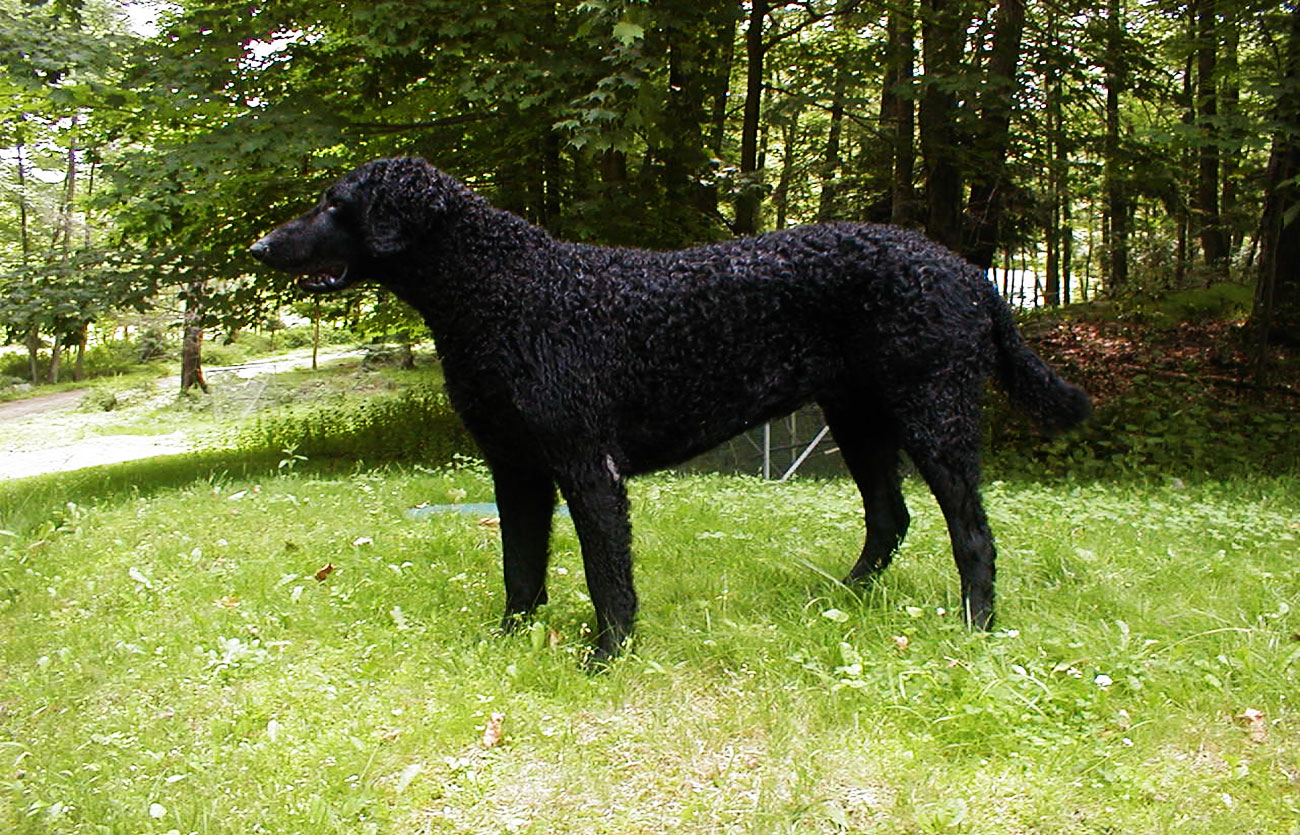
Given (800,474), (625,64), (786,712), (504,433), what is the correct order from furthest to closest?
(800,474) → (625,64) → (504,433) → (786,712)

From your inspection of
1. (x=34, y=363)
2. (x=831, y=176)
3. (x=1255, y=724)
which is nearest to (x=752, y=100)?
(x=831, y=176)

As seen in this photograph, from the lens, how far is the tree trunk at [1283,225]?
6.05m

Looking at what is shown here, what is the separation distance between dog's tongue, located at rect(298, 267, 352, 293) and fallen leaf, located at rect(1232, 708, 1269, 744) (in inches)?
126

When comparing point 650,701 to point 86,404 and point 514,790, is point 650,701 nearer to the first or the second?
point 514,790

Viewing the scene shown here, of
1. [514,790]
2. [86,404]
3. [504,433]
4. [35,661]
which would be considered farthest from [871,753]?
[86,404]

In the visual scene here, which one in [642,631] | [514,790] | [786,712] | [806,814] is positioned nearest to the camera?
[806,814]

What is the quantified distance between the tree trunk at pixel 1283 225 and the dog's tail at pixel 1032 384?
11.2 feet

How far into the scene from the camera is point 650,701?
3053mm

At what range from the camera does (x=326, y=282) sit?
130 inches

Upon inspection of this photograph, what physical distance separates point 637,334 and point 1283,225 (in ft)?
20.7

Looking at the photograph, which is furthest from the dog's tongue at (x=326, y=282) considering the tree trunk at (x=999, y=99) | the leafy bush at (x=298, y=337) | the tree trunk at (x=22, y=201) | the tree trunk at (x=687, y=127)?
the leafy bush at (x=298, y=337)

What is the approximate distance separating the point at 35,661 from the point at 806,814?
305 cm

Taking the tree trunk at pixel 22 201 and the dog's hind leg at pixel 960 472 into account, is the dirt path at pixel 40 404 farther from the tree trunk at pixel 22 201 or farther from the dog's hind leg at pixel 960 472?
the dog's hind leg at pixel 960 472

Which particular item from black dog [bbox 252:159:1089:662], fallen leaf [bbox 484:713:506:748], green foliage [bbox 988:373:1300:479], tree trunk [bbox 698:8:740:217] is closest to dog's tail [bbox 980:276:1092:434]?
black dog [bbox 252:159:1089:662]
